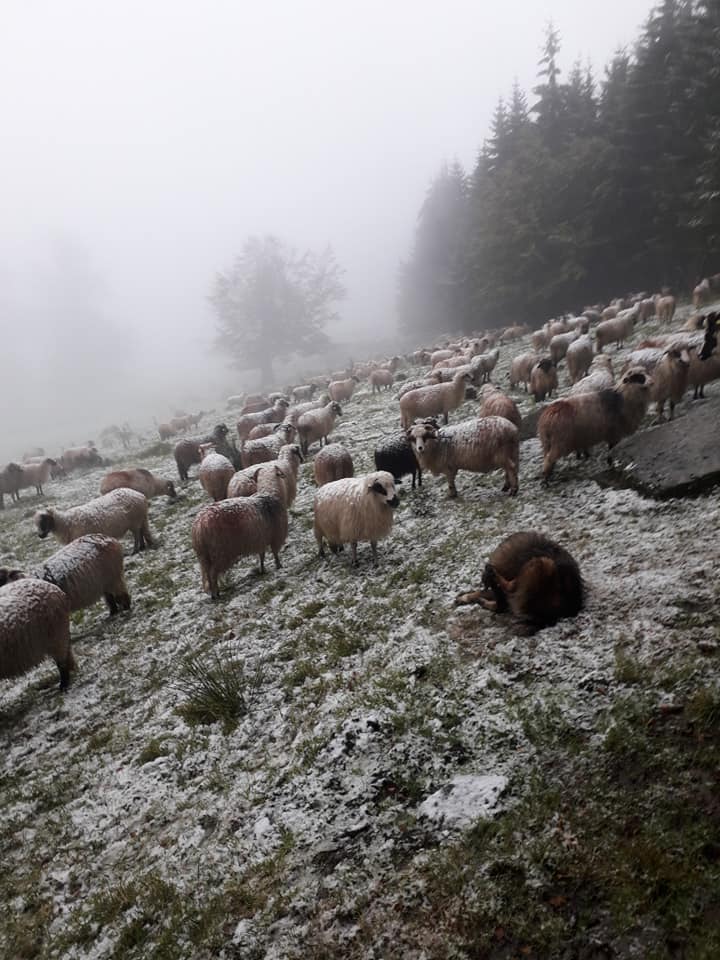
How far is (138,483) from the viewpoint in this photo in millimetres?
12789

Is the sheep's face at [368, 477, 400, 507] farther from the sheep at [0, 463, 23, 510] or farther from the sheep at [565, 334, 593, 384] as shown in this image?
the sheep at [0, 463, 23, 510]

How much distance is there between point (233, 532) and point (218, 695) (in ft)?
10.2

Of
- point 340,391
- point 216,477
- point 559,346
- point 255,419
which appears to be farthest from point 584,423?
point 340,391

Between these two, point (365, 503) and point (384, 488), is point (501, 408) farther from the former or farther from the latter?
point (365, 503)

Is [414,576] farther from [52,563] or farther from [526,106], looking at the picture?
[526,106]

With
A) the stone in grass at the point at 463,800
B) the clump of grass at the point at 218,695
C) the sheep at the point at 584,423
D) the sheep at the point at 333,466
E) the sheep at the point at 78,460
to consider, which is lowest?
the clump of grass at the point at 218,695

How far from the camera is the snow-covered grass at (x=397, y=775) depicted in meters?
2.63

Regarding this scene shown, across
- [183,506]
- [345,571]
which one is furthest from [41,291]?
[345,571]

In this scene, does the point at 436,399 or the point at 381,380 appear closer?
the point at 436,399

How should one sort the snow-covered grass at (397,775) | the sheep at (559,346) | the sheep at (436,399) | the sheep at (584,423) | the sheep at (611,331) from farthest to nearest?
the sheep at (559,346)
the sheep at (611,331)
the sheep at (436,399)
the sheep at (584,423)
the snow-covered grass at (397,775)

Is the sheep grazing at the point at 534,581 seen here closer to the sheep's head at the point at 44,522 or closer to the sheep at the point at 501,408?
the sheep at the point at 501,408

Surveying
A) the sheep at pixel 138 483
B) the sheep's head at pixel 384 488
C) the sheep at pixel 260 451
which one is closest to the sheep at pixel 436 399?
the sheep at pixel 260 451

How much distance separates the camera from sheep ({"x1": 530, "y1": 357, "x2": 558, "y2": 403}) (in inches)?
524

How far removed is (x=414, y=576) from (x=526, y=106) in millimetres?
52755
